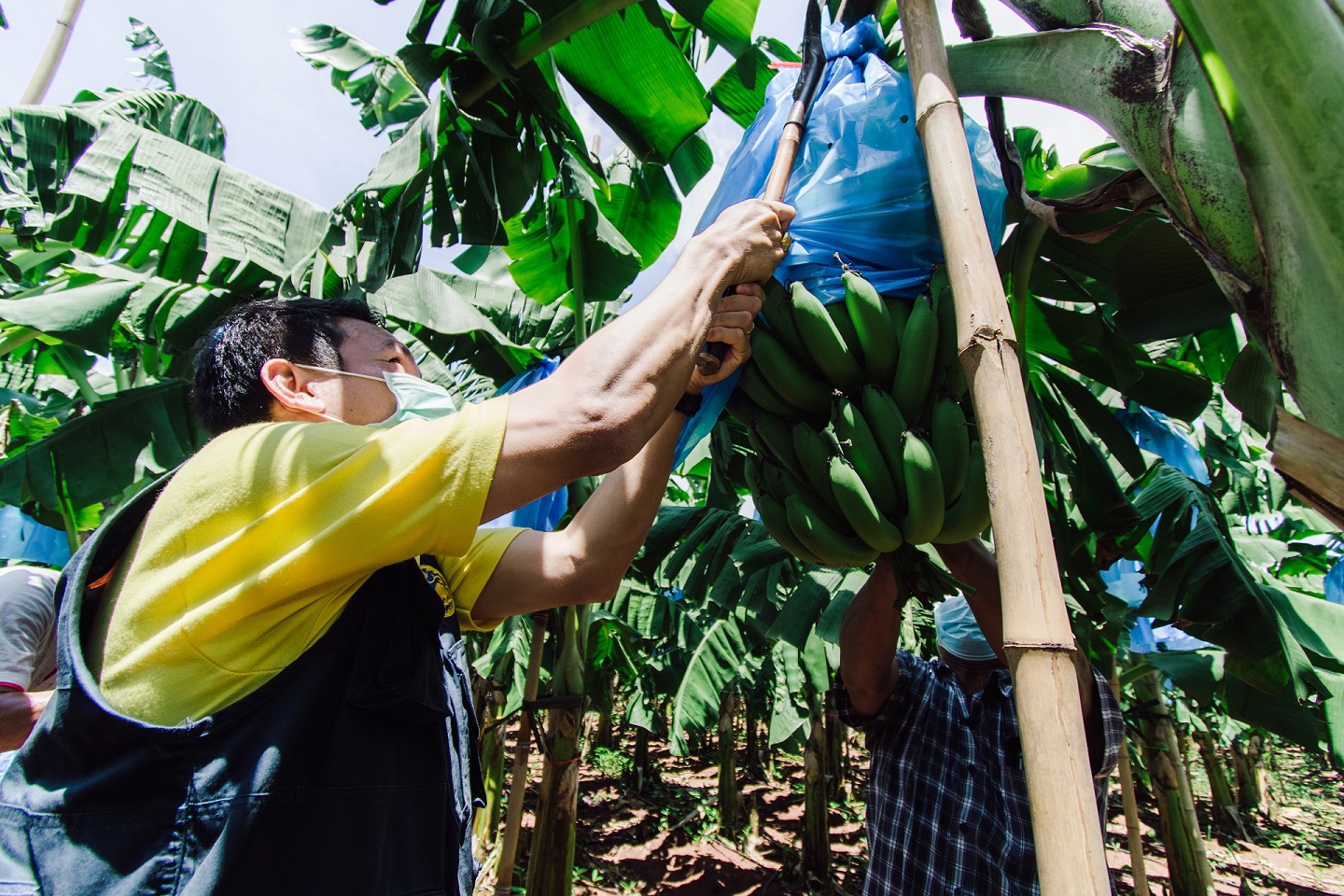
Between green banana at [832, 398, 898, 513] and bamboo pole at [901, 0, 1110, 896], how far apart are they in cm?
36

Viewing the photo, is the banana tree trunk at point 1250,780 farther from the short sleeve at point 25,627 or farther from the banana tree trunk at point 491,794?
the short sleeve at point 25,627

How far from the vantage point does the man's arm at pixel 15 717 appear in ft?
4.86

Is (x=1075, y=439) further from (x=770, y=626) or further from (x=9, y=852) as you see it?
(x=9, y=852)

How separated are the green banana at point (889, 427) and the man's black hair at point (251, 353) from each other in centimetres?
95

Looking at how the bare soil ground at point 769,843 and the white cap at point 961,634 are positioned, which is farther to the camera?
the bare soil ground at point 769,843

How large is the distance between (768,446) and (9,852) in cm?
120

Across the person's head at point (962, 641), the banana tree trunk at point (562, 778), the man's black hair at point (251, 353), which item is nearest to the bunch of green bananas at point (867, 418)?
the man's black hair at point (251, 353)

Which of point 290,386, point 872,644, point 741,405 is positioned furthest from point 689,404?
point 872,644

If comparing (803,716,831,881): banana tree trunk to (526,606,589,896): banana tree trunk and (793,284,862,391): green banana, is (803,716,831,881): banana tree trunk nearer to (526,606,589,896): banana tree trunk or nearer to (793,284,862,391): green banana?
(526,606,589,896): banana tree trunk

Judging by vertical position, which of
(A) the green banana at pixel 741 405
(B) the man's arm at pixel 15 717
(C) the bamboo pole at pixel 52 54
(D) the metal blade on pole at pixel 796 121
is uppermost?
(C) the bamboo pole at pixel 52 54

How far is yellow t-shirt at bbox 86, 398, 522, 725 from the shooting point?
2.90 ft

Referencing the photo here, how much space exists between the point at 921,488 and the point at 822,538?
0.66ft

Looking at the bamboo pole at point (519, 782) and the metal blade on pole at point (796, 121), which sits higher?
the metal blade on pole at point (796, 121)

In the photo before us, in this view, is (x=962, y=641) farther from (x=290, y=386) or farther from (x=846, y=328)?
→ (x=290, y=386)
